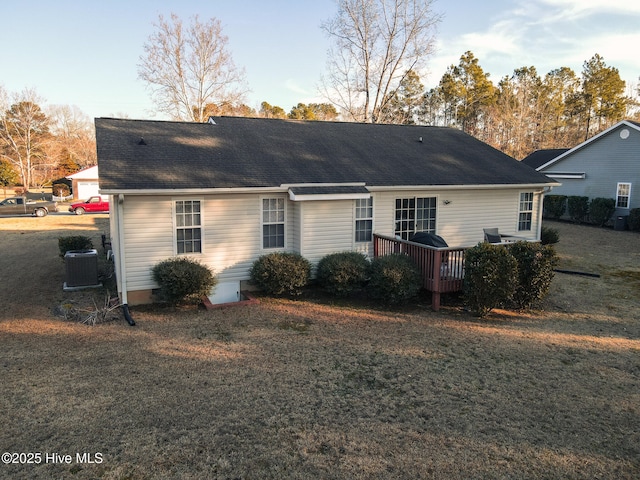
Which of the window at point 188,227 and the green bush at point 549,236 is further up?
the window at point 188,227

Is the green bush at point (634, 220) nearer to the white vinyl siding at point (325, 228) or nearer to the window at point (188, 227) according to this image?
the white vinyl siding at point (325, 228)

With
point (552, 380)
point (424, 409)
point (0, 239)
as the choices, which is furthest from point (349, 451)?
point (0, 239)

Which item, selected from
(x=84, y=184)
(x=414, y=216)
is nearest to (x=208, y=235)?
(x=414, y=216)

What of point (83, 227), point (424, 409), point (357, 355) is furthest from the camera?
point (83, 227)

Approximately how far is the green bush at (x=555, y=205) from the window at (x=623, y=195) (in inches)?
117

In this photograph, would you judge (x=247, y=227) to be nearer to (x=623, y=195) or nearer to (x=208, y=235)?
(x=208, y=235)

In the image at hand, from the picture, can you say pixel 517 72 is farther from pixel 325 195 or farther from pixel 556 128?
pixel 325 195

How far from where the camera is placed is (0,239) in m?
20.4

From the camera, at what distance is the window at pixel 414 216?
1314 centimetres

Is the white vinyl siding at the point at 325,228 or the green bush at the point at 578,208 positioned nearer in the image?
the white vinyl siding at the point at 325,228

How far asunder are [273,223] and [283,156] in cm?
243

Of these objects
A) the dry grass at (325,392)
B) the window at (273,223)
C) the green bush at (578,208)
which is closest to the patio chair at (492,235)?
the dry grass at (325,392)

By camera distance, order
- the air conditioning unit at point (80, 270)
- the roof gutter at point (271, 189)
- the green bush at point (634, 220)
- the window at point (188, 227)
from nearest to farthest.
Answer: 1. the roof gutter at point (271, 189)
2. the window at point (188, 227)
3. the air conditioning unit at point (80, 270)
4. the green bush at point (634, 220)

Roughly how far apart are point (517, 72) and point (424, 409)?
2097 inches
